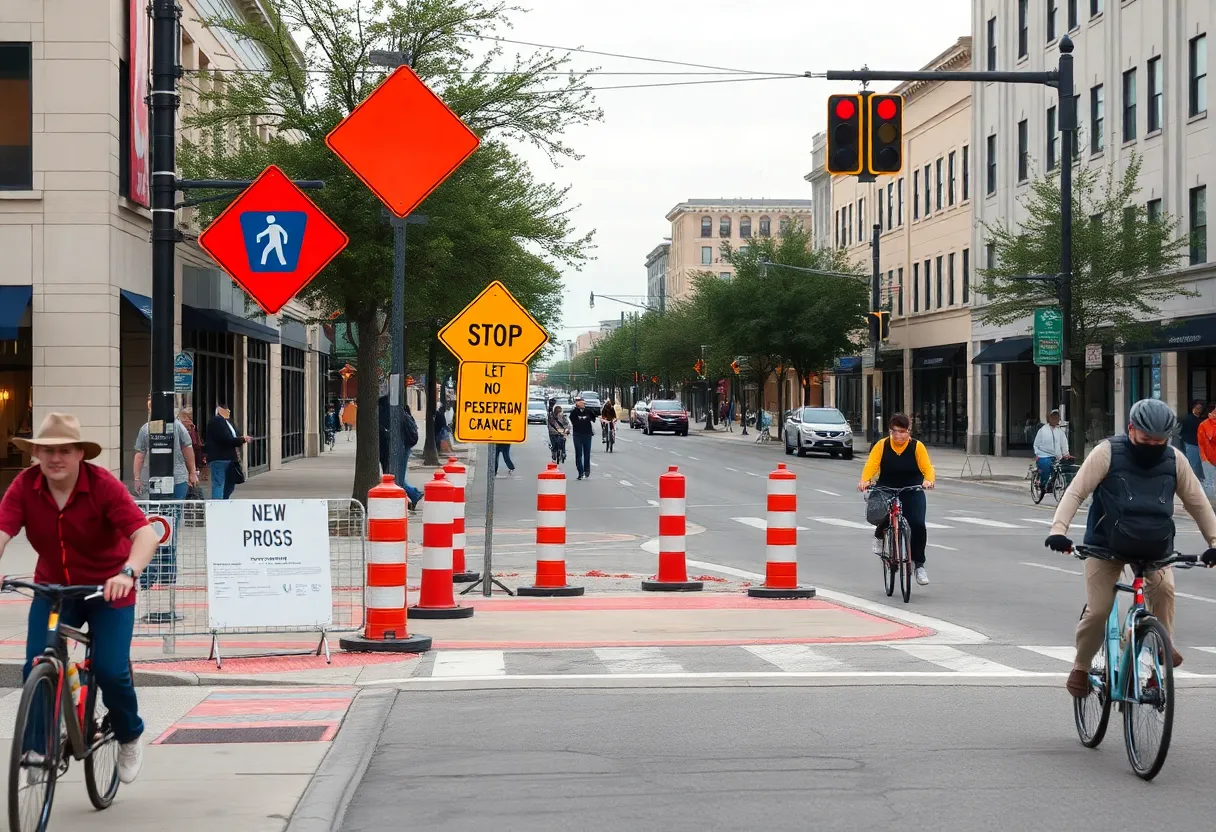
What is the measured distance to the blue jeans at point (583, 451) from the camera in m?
36.7

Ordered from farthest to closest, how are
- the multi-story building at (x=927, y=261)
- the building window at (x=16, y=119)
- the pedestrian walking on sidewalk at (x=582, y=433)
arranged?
the multi-story building at (x=927, y=261), the pedestrian walking on sidewalk at (x=582, y=433), the building window at (x=16, y=119)

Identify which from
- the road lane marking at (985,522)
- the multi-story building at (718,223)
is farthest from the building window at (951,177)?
the multi-story building at (718,223)

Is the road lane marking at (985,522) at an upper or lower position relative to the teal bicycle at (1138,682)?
lower

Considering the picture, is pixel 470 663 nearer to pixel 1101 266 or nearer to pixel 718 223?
pixel 1101 266

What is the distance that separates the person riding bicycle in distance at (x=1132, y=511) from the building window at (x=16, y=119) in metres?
18.3

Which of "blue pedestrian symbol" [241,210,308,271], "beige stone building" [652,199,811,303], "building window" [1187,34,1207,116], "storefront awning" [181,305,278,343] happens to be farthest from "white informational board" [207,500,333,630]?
"beige stone building" [652,199,811,303]

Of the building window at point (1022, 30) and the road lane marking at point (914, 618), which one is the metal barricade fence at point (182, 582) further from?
the building window at point (1022, 30)

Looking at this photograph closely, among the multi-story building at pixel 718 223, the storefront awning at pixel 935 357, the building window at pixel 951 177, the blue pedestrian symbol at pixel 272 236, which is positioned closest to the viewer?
the blue pedestrian symbol at pixel 272 236

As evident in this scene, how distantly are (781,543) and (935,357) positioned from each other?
152 ft

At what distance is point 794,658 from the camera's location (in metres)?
10.8

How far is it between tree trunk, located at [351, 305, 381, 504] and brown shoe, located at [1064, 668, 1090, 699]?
56.9ft

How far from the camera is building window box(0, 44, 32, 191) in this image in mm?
22250

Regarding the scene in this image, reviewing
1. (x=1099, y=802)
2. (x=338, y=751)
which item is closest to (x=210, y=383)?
(x=338, y=751)

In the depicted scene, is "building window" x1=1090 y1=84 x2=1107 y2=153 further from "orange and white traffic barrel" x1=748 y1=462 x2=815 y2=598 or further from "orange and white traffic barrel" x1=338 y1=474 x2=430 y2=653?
"orange and white traffic barrel" x1=338 y1=474 x2=430 y2=653
